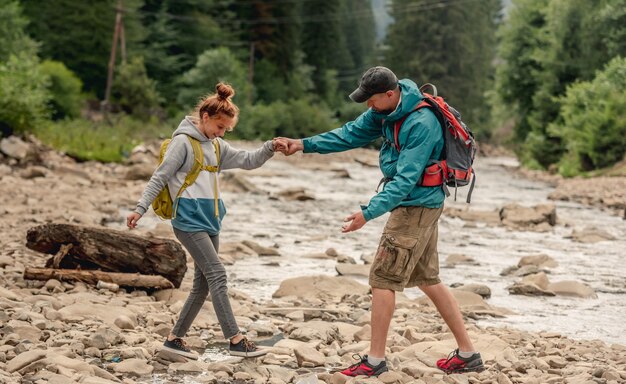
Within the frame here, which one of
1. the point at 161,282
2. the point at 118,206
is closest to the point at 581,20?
the point at 118,206

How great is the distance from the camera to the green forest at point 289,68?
114 ft

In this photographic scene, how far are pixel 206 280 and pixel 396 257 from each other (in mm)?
1456

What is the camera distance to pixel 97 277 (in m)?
8.47

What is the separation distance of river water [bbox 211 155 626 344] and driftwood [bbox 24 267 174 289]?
4.95 feet

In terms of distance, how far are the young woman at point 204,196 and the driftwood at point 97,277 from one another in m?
2.24

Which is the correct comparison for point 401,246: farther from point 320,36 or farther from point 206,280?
point 320,36

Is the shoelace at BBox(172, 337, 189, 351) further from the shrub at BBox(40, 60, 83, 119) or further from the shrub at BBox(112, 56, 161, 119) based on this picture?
the shrub at BBox(112, 56, 161, 119)

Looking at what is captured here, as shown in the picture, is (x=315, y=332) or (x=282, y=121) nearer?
(x=315, y=332)

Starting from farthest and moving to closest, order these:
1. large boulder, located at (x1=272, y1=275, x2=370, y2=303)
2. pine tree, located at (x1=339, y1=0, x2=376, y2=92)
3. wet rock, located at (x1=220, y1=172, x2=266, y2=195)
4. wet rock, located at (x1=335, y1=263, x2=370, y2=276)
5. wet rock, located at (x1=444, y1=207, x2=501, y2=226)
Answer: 1. pine tree, located at (x1=339, y1=0, x2=376, y2=92)
2. wet rock, located at (x1=220, y1=172, x2=266, y2=195)
3. wet rock, located at (x1=444, y1=207, x2=501, y2=226)
4. wet rock, located at (x1=335, y1=263, x2=370, y2=276)
5. large boulder, located at (x1=272, y1=275, x2=370, y2=303)

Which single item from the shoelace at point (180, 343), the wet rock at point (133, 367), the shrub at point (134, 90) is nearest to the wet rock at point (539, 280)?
the shoelace at point (180, 343)

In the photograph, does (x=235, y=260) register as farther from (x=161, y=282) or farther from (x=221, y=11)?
(x=221, y=11)

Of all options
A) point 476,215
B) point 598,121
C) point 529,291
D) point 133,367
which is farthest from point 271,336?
point 598,121

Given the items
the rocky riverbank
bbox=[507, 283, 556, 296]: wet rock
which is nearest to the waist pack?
the rocky riverbank

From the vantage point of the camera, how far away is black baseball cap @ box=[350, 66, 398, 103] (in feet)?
18.8
